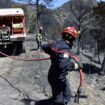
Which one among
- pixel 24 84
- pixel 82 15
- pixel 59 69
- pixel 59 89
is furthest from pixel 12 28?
pixel 82 15

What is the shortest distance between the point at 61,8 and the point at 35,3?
51222mm

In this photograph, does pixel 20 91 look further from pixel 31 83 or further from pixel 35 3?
pixel 35 3

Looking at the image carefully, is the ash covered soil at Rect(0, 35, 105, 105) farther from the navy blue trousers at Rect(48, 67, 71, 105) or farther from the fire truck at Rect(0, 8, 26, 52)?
the fire truck at Rect(0, 8, 26, 52)

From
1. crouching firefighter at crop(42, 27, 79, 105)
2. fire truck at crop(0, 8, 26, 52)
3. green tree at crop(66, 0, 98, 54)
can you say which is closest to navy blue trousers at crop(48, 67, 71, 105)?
crouching firefighter at crop(42, 27, 79, 105)

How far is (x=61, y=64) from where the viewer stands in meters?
8.90

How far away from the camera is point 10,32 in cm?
2742

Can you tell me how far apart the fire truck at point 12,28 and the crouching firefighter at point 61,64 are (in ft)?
57.5

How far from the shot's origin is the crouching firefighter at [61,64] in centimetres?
891

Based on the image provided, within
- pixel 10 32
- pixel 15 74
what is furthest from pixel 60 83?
pixel 10 32

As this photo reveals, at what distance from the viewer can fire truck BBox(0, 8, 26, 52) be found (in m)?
26.8

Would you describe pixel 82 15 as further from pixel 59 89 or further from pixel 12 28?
pixel 59 89

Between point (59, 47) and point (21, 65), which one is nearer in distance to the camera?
point (59, 47)

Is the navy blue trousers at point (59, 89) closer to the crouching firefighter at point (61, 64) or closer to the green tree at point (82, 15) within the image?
the crouching firefighter at point (61, 64)

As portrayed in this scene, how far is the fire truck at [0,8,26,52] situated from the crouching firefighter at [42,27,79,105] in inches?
690
